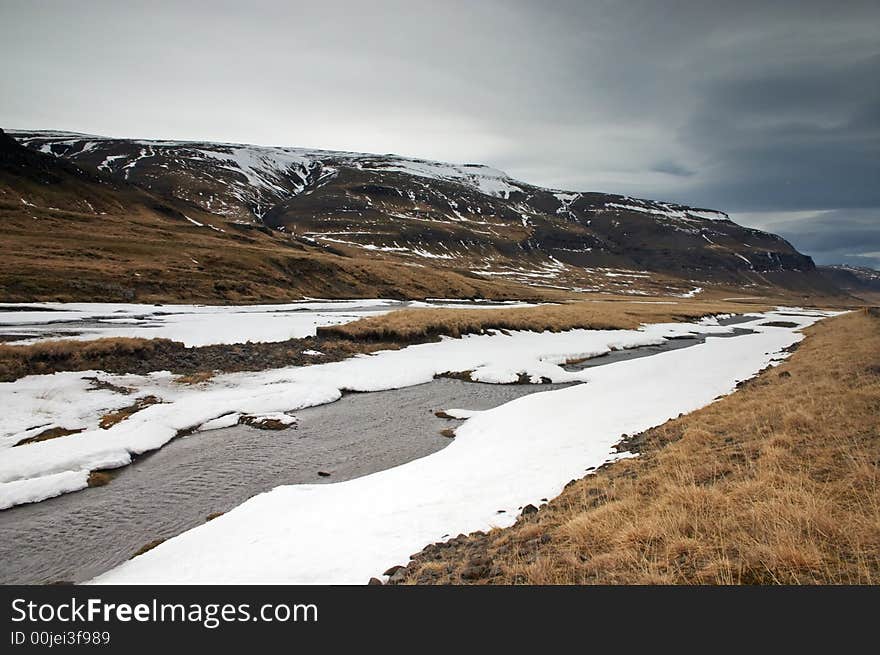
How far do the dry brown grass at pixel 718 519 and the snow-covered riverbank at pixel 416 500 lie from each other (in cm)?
100

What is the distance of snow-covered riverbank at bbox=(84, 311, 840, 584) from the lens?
762 centimetres

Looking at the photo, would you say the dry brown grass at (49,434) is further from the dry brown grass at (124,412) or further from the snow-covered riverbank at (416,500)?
the snow-covered riverbank at (416,500)

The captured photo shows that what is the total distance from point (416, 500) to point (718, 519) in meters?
6.16

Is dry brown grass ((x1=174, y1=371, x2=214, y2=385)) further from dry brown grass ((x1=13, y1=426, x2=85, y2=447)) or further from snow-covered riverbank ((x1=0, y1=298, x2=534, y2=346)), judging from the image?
dry brown grass ((x1=13, y1=426, x2=85, y2=447))

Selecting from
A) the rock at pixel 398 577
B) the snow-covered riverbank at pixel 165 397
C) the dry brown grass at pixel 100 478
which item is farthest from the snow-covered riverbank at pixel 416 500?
the snow-covered riverbank at pixel 165 397

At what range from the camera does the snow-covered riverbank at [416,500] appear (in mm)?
7617

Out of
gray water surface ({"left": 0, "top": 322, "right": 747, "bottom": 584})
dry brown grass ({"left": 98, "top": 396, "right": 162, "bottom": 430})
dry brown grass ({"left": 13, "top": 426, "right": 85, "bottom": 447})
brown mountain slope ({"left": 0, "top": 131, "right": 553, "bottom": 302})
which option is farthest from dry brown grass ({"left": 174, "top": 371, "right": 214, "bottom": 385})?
brown mountain slope ({"left": 0, "top": 131, "right": 553, "bottom": 302})

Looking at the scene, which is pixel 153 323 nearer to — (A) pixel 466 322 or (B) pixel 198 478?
(A) pixel 466 322

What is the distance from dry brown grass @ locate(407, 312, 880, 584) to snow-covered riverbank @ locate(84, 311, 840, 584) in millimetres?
998
